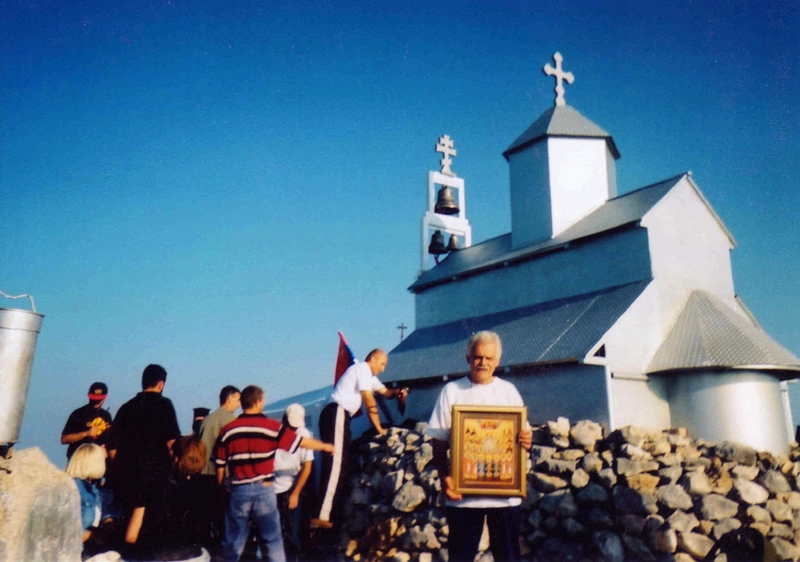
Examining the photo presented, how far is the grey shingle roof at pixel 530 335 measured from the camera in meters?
9.60

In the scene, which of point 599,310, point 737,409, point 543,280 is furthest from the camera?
point 543,280

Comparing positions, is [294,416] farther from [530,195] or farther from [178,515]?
A: [530,195]

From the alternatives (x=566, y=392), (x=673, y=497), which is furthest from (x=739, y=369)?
(x=673, y=497)

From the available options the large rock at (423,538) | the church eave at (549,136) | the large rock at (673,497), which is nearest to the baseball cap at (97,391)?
the large rock at (423,538)

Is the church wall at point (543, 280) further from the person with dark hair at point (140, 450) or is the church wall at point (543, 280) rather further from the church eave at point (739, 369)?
the person with dark hair at point (140, 450)

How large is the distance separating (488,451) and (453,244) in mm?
13582

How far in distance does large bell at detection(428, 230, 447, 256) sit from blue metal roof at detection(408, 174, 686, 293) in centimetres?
53

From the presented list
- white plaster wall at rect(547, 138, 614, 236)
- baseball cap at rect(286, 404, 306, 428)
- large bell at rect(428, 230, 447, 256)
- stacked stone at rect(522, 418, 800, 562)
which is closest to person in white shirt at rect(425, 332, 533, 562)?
baseball cap at rect(286, 404, 306, 428)

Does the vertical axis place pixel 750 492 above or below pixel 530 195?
below

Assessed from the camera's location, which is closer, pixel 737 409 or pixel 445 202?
pixel 737 409

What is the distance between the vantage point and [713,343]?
9156 mm

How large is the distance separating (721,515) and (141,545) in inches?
244

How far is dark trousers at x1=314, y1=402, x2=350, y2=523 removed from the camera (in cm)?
749

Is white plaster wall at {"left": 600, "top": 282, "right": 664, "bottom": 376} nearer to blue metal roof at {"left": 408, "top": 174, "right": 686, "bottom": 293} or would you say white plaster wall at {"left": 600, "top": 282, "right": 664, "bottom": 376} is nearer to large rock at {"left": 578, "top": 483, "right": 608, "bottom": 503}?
blue metal roof at {"left": 408, "top": 174, "right": 686, "bottom": 293}
